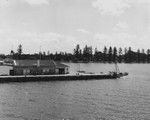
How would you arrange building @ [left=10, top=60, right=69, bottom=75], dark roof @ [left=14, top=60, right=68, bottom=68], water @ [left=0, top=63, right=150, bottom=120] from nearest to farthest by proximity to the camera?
1. water @ [left=0, top=63, right=150, bottom=120]
2. building @ [left=10, top=60, right=69, bottom=75]
3. dark roof @ [left=14, top=60, right=68, bottom=68]

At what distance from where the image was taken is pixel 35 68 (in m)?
109

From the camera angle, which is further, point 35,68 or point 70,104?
point 35,68

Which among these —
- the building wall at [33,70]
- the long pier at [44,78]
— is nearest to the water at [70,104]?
the long pier at [44,78]

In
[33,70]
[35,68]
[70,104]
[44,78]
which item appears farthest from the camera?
[35,68]

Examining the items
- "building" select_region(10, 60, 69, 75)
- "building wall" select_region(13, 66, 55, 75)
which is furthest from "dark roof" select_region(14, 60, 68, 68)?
"building wall" select_region(13, 66, 55, 75)

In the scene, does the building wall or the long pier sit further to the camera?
the building wall

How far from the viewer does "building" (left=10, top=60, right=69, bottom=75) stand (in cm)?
10706

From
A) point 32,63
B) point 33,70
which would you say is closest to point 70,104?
point 33,70

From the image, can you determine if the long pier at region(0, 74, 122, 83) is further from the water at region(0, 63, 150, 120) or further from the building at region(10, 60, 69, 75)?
the water at region(0, 63, 150, 120)

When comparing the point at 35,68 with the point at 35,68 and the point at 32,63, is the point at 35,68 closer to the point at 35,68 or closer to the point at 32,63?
the point at 35,68

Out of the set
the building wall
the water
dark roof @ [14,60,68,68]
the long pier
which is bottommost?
the water

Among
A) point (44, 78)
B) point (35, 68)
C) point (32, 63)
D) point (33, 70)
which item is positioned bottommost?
point (44, 78)

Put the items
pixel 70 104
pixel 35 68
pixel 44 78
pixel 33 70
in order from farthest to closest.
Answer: pixel 35 68 → pixel 33 70 → pixel 44 78 → pixel 70 104

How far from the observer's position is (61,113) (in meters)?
54.8
